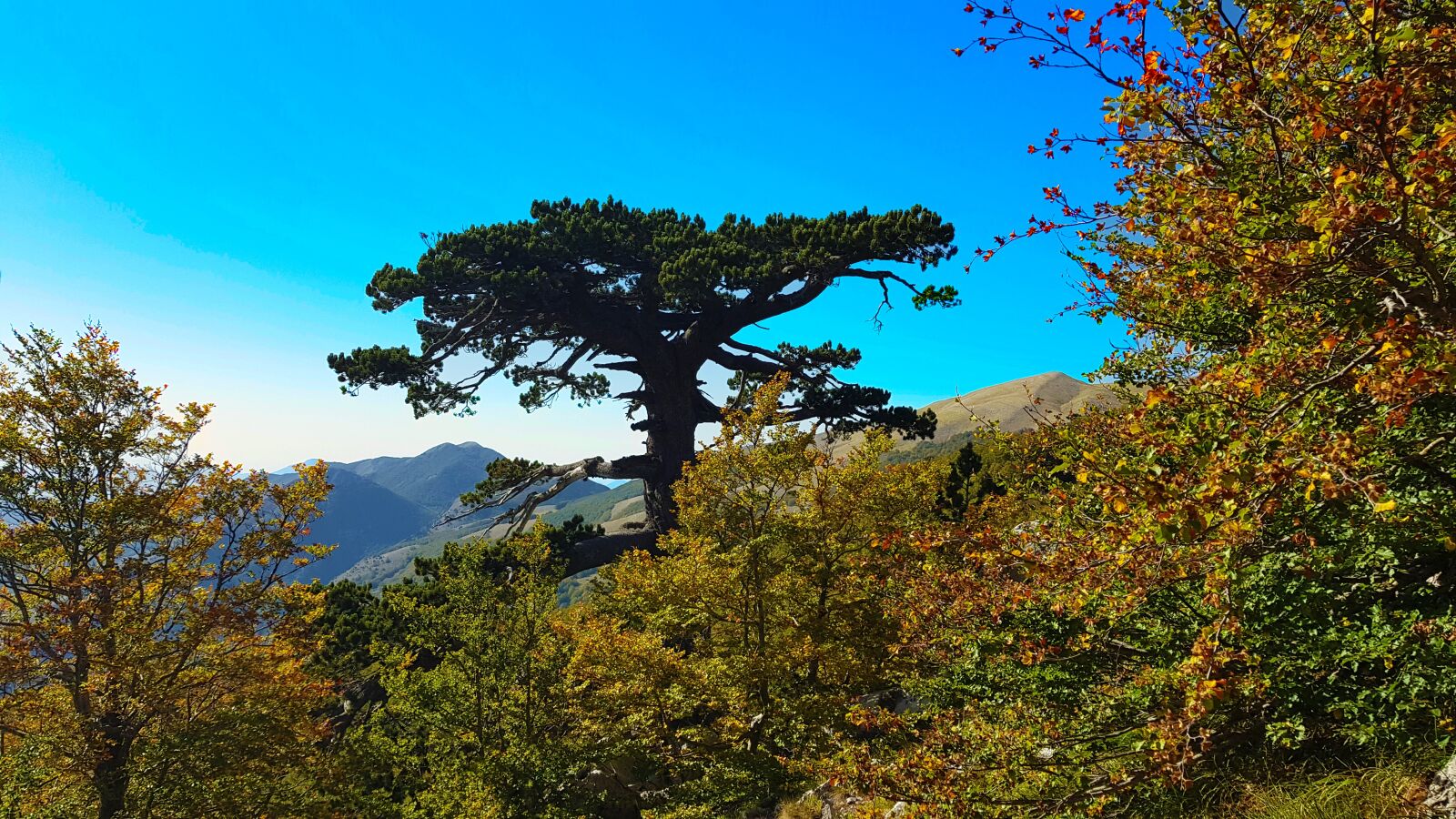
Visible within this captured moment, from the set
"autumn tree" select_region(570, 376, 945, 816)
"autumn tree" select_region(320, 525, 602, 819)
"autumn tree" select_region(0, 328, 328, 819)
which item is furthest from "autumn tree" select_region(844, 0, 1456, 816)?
"autumn tree" select_region(0, 328, 328, 819)

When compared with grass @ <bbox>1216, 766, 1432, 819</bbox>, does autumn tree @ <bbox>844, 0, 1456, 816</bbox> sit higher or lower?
higher

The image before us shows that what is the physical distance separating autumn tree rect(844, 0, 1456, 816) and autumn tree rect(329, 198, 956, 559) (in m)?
16.6

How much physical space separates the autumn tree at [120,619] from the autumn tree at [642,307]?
1131cm

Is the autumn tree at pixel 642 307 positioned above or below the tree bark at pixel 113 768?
above

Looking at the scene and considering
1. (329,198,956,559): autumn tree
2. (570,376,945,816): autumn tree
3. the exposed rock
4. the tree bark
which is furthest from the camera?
(329,198,956,559): autumn tree

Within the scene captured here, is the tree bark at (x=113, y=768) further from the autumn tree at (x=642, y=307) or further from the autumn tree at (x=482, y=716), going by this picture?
the autumn tree at (x=642, y=307)

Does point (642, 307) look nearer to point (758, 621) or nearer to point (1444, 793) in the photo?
point (758, 621)

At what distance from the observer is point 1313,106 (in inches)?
119

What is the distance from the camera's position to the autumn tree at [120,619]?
33.9 ft

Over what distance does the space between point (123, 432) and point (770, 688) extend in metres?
11.9

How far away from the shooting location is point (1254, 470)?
3119mm

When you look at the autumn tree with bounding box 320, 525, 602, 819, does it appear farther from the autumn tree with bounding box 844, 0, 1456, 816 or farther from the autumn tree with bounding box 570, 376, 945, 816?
the autumn tree with bounding box 844, 0, 1456, 816

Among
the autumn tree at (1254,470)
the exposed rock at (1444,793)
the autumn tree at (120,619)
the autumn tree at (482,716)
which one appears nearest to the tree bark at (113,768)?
the autumn tree at (120,619)

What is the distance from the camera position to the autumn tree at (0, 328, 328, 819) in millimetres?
10341
